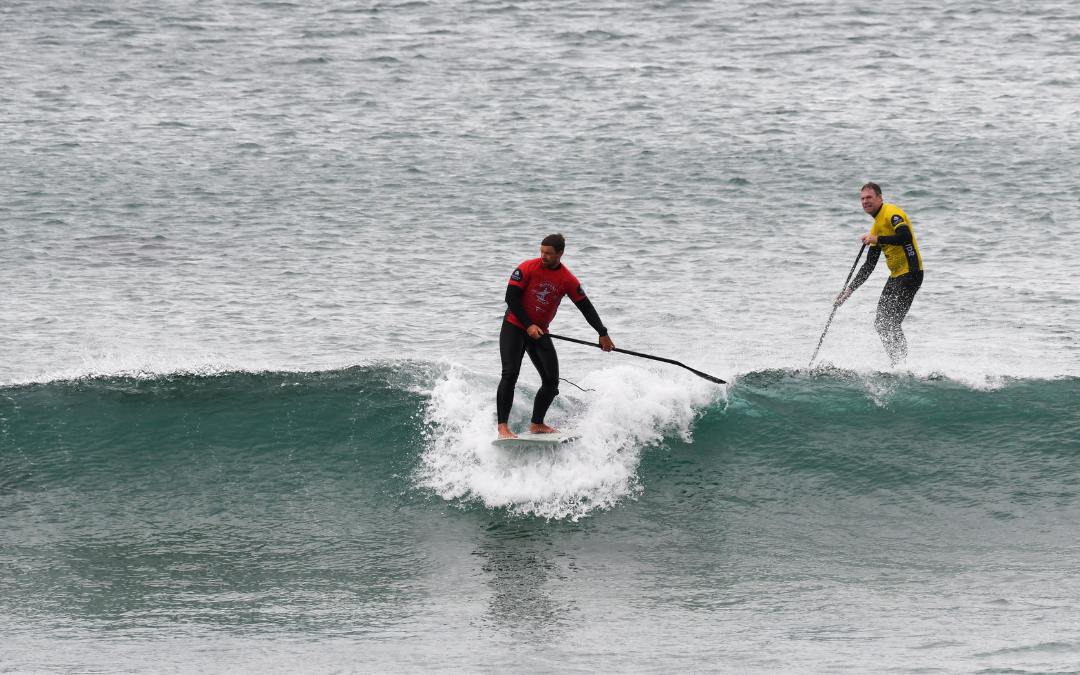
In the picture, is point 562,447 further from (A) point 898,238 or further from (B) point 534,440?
(A) point 898,238

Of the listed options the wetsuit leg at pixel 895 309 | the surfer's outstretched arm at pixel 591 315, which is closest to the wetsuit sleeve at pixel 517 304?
the surfer's outstretched arm at pixel 591 315

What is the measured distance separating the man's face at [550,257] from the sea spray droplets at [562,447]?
140 cm

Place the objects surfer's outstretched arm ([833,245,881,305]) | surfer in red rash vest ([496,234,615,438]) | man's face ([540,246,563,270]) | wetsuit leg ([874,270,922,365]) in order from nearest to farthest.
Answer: man's face ([540,246,563,270]), surfer in red rash vest ([496,234,615,438]), wetsuit leg ([874,270,922,365]), surfer's outstretched arm ([833,245,881,305])

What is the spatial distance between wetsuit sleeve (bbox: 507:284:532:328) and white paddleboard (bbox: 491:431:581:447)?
863 mm

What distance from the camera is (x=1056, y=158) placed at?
19516 millimetres

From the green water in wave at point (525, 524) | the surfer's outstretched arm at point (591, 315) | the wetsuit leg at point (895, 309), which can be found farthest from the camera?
the wetsuit leg at point (895, 309)

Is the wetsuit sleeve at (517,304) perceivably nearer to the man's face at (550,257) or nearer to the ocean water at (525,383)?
the man's face at (550,257)

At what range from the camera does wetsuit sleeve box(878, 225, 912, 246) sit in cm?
882

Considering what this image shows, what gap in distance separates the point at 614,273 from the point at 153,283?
585 centimetres

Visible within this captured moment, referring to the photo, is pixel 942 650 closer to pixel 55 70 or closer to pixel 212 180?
pixel 212 180

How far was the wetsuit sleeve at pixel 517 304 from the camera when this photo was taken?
740 cm

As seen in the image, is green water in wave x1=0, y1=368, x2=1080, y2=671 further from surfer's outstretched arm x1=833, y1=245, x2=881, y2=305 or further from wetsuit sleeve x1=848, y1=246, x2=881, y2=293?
wetsuit sleeve x1=848, y1=246, x2=881, y2=293

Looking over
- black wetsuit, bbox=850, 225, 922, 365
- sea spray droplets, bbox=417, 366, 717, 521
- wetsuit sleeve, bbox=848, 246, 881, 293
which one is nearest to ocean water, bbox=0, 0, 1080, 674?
sea spray droplets, bbox=417, 366, 717, 521

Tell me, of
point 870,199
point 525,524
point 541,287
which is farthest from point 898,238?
point 525,524
